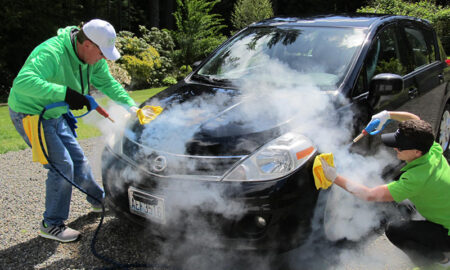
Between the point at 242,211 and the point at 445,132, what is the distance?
3.75m

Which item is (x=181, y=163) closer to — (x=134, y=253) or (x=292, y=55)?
(x=134, y=253)

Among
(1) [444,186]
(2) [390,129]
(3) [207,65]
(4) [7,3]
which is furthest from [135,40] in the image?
(1) [444,186]

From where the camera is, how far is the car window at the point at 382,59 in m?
2.99

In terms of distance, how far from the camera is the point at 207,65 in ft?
12.0

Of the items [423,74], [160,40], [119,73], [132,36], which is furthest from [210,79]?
[160,40]

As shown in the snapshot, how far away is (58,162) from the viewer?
2.74 m

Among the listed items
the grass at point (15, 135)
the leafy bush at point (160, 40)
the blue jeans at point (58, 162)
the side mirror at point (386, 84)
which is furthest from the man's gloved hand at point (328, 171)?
the leafy bush at point (160, 40)

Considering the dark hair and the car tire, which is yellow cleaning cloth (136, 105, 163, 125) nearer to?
the dark hair

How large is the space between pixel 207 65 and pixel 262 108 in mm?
1217

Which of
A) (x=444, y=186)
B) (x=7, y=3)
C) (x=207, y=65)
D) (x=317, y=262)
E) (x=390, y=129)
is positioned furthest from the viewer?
(x=7, y=3)

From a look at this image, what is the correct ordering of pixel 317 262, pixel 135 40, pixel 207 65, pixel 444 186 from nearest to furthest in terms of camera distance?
1. pixel 444 186
2. pixel 317 262
3. pixel 207 65
4. pixel 135 40

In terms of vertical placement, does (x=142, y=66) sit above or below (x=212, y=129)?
below

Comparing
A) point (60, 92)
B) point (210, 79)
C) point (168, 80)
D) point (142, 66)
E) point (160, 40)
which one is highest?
point (60, 92)

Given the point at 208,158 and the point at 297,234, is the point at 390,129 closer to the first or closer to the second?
the point at 297,234
